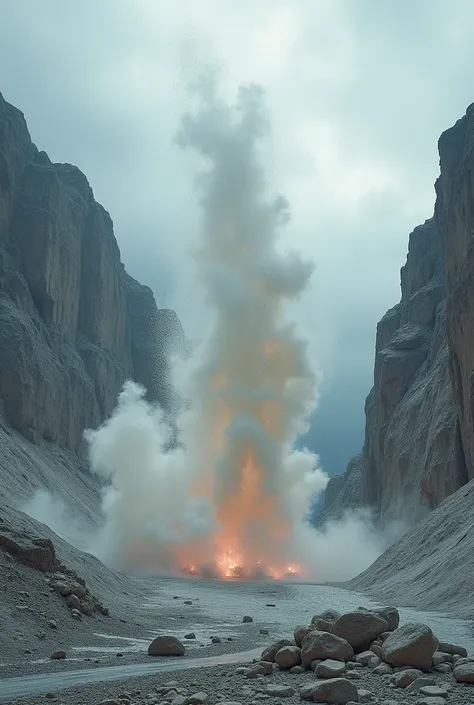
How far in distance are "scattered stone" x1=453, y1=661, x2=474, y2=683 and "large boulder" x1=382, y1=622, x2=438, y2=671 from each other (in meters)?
0.68

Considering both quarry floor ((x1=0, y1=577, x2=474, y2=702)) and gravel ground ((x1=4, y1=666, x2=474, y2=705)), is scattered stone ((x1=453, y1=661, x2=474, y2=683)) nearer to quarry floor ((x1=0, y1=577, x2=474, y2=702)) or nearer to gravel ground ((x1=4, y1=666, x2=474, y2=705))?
gravel ground ((x1=4, y1=666, x2=474, y2=705))

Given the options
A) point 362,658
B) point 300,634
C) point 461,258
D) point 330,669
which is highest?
point 461,258

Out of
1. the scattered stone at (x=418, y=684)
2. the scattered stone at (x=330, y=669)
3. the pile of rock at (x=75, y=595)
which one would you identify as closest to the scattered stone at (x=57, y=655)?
the pile of rock at (x=75, y=595)

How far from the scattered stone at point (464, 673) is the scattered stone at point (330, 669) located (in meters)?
1.98

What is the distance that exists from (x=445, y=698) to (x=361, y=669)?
8.17ft

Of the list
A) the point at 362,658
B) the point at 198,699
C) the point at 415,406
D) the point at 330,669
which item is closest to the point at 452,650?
the point at 362,658

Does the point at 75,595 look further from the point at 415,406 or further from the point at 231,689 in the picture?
the point at 415,406

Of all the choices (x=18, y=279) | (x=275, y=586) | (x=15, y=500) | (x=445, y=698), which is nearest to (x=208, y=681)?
(x=445, y=698)

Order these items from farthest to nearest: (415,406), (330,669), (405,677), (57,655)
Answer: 1. (415,406)
2. (57,655)
3. (330,669)
4. (405,677)

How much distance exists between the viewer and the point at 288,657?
14.8 m

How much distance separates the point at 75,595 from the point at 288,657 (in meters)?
11.6

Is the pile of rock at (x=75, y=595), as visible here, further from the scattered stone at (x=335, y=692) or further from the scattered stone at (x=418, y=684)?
the scattered stone at (x=418, y=684)

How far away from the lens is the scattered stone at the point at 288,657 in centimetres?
1476

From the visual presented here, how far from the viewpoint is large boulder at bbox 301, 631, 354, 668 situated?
14508mm
